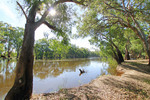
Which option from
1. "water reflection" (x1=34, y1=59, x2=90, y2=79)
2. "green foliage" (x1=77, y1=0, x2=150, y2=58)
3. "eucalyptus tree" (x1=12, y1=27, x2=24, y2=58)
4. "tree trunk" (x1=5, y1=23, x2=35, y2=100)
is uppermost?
"eucalyptus tree" (x1=12, y1=27, x2=24, y2=58)

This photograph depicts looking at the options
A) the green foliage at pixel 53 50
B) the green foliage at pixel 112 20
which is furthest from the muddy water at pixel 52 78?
the green foliage at pixel 112 20

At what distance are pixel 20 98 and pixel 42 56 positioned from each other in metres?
Answer: 59.9

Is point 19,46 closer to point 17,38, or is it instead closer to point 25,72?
point 17,38

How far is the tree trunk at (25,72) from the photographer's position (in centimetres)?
276

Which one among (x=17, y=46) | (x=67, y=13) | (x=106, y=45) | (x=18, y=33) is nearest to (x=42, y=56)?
(x=17, y=46)

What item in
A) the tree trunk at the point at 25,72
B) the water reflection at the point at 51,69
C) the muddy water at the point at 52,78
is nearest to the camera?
the tree trunk at the point at 25,72

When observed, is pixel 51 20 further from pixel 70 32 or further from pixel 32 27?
pixel 32 27

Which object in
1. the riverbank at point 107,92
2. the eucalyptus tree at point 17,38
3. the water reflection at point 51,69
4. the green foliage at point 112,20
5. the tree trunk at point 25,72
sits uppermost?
the eucalyptus tree at point 17,38

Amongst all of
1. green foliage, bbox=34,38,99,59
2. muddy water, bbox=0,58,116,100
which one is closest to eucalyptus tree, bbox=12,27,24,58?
green foliage, bbox=34,38,99,59

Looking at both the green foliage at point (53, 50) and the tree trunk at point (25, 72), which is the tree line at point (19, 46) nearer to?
the green foliage at point (53, 50)

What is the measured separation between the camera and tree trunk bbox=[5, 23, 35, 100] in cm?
276

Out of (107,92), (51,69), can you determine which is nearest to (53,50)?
(51,69)

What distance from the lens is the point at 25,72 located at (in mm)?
3031

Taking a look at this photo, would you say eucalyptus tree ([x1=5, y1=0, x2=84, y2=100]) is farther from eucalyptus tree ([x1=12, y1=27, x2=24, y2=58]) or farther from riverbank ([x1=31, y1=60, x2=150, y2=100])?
eucalyptus tree ([x1=12, y1=27, x2=24, y2=58])
